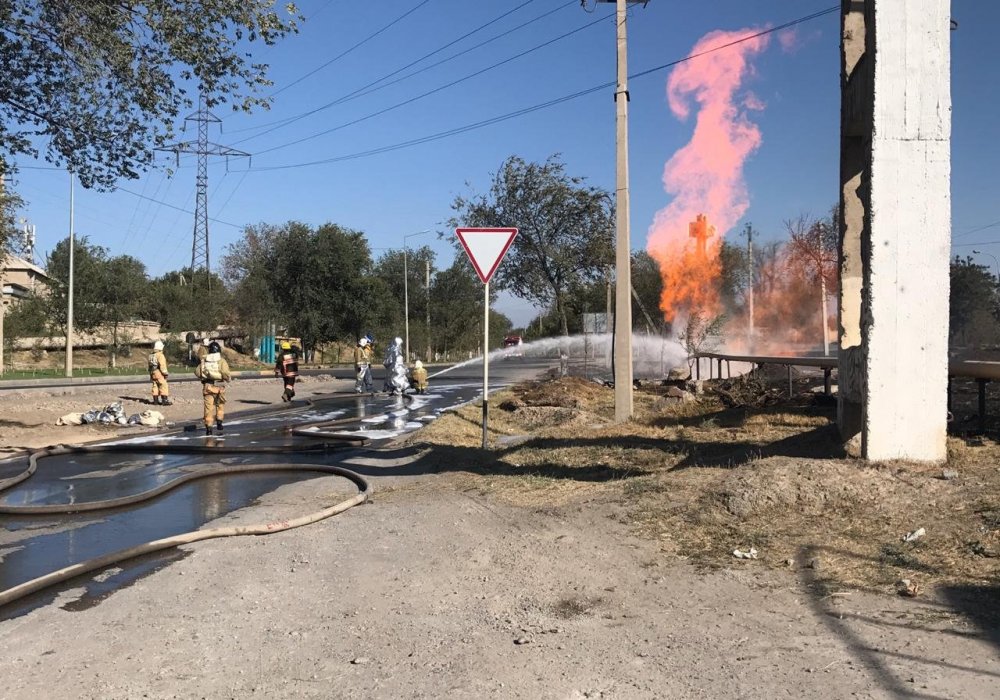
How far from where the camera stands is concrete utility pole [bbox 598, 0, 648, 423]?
41.2ft

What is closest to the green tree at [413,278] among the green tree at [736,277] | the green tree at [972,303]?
the green tree at [736,277]

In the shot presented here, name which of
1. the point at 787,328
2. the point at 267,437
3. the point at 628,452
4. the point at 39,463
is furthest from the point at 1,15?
the point at 787,328

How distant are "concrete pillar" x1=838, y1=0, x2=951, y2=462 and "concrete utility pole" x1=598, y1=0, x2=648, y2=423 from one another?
255 inches

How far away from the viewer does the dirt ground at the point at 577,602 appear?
331 centimetres

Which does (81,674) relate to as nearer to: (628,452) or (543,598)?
(543,598)

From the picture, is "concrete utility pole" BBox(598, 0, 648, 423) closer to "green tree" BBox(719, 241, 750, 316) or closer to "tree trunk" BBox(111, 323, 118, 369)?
"green tree" BBox(719, 241, 750, 316)

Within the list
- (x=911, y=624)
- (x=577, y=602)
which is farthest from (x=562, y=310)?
(x=911, y=624)

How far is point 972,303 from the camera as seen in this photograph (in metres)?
41.9

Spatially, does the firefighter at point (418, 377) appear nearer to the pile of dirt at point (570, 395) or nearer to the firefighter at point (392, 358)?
the firefighter at point (392, 358)

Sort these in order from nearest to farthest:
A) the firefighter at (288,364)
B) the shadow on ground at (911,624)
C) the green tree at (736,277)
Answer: the shadow on ground at (911,624) < the firefighter at (288,364) < the green tree at (736,277)

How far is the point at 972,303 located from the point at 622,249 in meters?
38.0

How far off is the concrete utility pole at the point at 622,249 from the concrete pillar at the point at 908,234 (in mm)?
6483

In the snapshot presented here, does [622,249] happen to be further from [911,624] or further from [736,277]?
[736,277]

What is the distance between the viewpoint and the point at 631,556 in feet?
16.5
